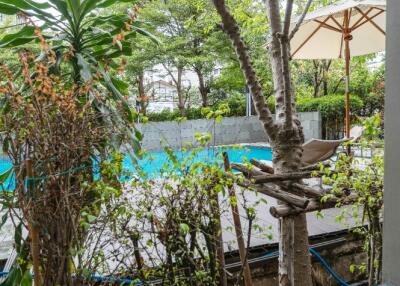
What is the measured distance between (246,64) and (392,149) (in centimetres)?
164

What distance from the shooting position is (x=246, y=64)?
2512mm

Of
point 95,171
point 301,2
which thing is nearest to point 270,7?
point 95,171

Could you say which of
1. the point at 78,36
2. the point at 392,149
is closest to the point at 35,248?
the point at 392,149

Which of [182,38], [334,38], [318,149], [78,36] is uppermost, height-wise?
[182,38]

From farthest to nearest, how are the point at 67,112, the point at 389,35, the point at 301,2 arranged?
the point at 301,2 < the point at 67,112 < the point at 389,35

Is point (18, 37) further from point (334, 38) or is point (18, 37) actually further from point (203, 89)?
point (203, 89)

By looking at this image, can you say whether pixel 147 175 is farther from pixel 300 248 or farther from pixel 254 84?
pixel 300 248

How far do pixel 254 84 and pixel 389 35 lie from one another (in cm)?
159

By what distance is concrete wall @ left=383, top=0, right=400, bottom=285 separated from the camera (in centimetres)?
97

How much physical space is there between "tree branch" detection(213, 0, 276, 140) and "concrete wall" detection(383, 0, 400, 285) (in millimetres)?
1482

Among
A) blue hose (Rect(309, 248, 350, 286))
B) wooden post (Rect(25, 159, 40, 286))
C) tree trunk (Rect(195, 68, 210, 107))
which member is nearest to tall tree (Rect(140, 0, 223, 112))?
tree trunk (Rect(195, 68, 210, 107))

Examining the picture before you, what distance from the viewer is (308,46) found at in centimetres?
639

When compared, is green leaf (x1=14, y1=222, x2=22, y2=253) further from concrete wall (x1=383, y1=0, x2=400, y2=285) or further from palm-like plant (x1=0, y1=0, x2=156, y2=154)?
concrete wall (x1=383, y1=0, x2=400, y2=285)

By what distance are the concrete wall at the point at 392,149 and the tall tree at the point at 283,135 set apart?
1363 mm
